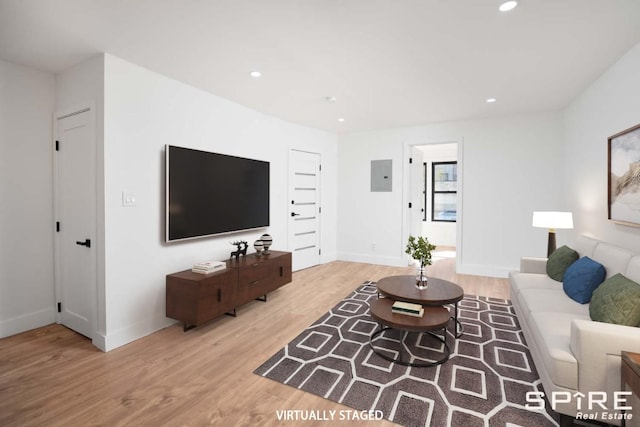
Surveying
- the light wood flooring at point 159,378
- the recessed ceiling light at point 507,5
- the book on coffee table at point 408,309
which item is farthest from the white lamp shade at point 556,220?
the light wood flooring at point 159,378

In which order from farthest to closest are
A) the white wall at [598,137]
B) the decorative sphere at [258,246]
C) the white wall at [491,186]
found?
1. the white wall at [491,186]
2. the decorative sphere at [258,246]
3. the white wall at [598,137]

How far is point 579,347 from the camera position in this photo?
162 centimetres

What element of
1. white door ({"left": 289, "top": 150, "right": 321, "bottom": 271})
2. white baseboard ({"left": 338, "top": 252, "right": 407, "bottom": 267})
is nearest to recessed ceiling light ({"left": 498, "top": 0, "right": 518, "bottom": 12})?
white door ({"left": 289, "top": 150, "right": 321, "bottom": 271})

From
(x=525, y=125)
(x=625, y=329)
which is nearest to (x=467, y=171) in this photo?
(x=525, y=125)

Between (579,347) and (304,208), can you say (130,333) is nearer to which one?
(304,208)

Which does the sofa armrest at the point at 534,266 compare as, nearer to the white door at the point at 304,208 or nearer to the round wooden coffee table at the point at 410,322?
the round wooden coffee table at the point at 410,322

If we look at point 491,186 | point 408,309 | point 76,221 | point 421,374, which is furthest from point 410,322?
point 491,186

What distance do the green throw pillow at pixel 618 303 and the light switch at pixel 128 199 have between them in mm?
3673

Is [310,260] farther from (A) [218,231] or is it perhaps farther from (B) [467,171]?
(B) [467,171]

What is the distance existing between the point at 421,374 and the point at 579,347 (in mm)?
978

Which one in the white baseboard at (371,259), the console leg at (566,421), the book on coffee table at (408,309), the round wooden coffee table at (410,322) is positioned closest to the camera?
the console leg at (566,421)

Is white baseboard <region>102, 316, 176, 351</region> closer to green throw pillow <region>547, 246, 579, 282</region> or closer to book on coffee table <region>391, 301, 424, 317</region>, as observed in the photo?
book on coffee table <region>391, 301, 424, 317</region>

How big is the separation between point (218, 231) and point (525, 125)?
4702 mm

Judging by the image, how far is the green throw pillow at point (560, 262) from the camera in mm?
3010
